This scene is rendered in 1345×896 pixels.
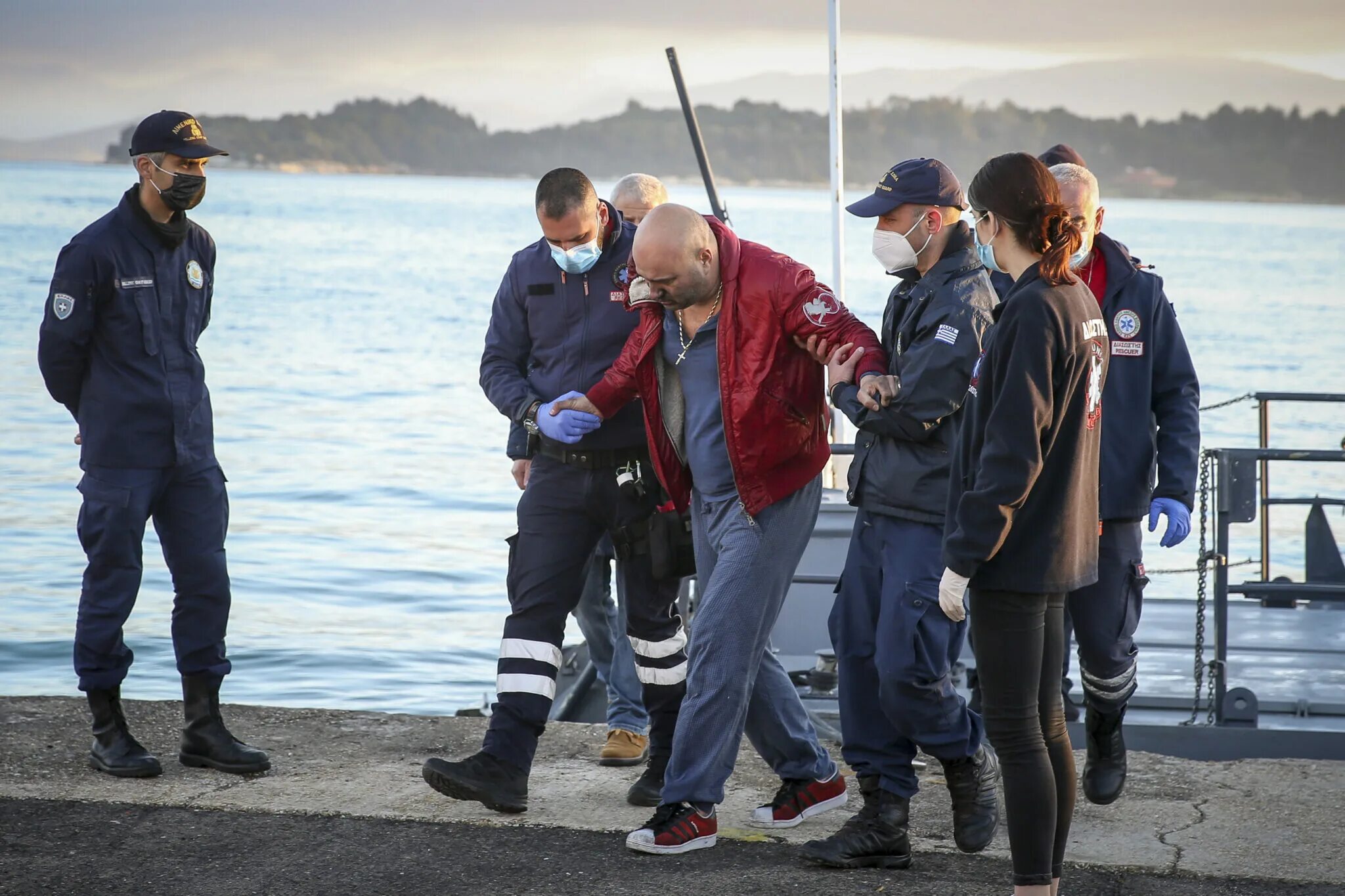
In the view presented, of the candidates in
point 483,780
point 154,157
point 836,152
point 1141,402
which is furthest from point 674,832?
point 836,152

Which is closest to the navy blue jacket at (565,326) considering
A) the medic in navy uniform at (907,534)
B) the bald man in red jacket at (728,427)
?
the bald man in red jacket at (728,427)

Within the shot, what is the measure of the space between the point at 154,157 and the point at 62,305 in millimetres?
546

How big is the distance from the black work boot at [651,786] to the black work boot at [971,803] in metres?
0.88

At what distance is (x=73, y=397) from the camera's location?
15.3ft

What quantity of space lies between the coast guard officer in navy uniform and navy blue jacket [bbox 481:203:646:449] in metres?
0.97

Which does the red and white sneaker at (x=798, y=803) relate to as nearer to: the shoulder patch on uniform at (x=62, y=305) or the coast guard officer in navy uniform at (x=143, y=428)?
the coast guard officer in navy uniform at (x=143, y=428)

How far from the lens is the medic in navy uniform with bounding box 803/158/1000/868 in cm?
372

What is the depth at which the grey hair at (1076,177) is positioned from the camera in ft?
13.5

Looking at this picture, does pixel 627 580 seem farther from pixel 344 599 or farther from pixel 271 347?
pixel 271 347

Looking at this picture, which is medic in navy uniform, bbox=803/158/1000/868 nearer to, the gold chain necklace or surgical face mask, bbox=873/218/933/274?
surgical face mask, bbox=873/218/933/274

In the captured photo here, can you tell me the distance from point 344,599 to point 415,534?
443 centimetres

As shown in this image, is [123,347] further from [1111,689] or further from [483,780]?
[1111,689]

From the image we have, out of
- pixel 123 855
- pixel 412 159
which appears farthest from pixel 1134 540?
pixel 412 159

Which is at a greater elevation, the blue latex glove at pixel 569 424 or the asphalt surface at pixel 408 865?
the blue latex glove at pixel 569 424
